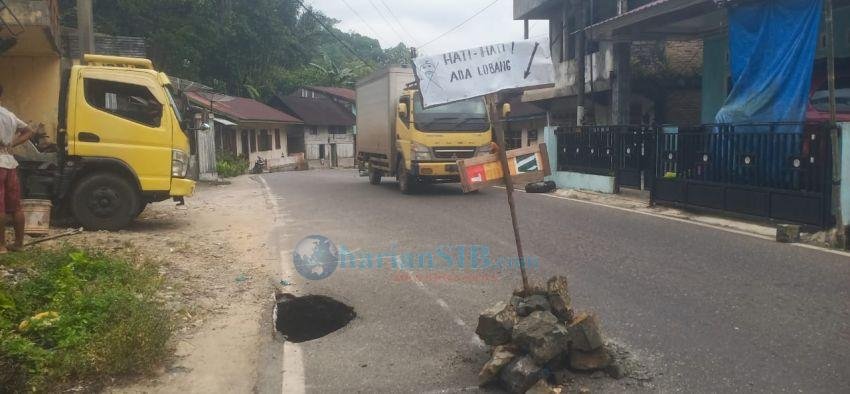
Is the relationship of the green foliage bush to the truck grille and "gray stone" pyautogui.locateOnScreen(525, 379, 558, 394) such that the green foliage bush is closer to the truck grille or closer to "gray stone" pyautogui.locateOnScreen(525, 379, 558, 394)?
the truck grille

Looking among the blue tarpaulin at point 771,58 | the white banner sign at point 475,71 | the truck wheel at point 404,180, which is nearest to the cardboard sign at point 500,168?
the white banner sign at point 475,71

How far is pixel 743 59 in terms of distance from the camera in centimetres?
1174

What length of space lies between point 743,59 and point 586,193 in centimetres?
461

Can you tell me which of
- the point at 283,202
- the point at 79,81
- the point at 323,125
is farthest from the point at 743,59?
the point at 323,125

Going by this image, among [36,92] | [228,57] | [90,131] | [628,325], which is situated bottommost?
[628,325]

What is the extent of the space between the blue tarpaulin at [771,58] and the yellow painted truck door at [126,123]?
9.39m

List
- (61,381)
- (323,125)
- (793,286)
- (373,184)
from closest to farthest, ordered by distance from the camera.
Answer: (61,381)
(793,286)
(373,184)
(323,125)

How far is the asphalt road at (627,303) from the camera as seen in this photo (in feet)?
13.6

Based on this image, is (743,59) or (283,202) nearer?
(743,59)

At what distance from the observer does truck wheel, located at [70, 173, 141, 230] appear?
920cm

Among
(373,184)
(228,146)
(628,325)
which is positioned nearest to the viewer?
(628,325)

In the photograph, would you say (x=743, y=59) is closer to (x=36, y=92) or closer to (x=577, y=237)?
(x=577, y=237)

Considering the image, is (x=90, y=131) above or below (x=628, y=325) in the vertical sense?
above

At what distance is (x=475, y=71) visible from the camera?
15.7ft
